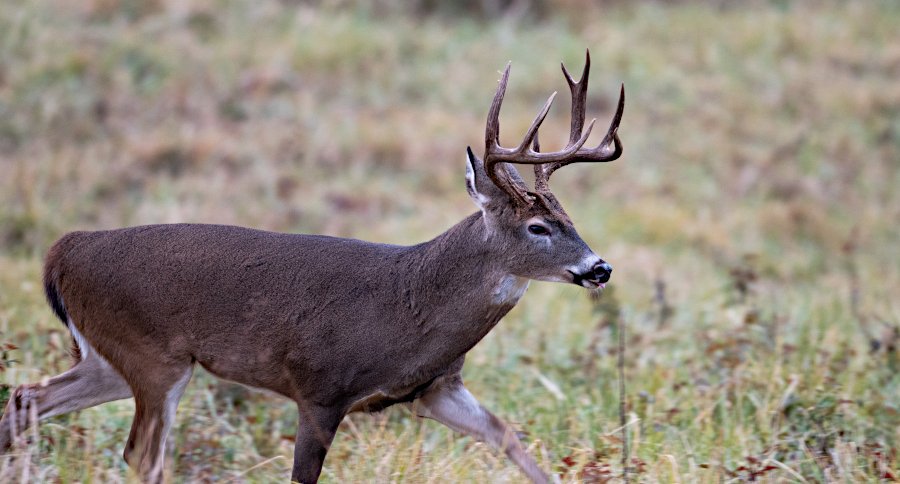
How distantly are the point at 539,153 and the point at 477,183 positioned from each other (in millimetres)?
255

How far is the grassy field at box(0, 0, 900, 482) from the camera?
206 inches

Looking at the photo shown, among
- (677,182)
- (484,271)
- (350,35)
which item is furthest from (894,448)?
(350,35)

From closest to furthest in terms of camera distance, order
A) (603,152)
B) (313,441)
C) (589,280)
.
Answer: (313,441), (589,280), (603,152)

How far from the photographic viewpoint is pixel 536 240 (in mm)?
4562

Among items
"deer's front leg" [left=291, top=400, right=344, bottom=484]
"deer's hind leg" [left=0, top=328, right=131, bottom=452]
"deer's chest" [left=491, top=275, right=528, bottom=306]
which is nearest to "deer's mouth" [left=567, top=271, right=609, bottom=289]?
"deer's chest" [left=491, top=275, right=528, bottom=306]

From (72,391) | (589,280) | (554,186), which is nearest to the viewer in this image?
(589,280)

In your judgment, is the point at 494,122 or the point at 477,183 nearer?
the point at 494,122

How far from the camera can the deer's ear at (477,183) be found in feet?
15.1

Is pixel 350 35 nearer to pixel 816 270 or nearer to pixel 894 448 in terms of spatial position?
pixel 816 270

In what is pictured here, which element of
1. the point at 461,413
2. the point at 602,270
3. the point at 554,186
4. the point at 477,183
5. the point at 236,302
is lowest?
the point at 461,413

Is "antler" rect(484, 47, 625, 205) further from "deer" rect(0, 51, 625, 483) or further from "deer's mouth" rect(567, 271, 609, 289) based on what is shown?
"deer's mouth" rect(567, 271, 609, 289)

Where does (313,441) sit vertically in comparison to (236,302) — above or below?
below

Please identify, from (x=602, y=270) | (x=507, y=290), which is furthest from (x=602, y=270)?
(x=507, y=290)

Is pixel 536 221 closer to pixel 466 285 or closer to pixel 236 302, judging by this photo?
pixel 466 285
